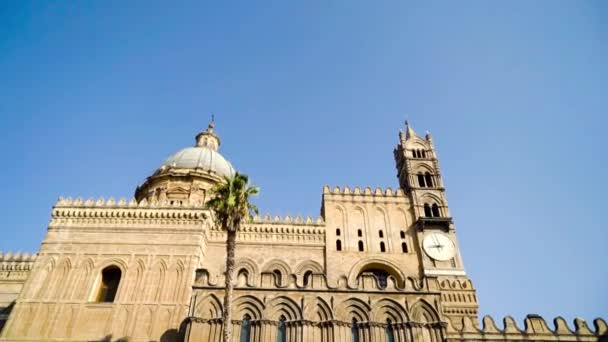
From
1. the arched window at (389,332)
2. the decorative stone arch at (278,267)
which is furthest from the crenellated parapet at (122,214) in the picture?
the arched window at (389,332)

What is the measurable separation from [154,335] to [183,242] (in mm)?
5755

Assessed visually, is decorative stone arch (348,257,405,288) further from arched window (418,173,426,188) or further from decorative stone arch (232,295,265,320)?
decorative stone arch (232,295,265,320)

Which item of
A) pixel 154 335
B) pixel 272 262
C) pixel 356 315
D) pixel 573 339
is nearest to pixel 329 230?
pixel 272 262

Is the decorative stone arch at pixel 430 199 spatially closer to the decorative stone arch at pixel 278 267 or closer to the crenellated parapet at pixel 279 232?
the crenellated parapet at pixel 279 232

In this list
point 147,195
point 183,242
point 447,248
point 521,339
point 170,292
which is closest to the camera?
point 521,339

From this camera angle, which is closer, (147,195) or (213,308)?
(213,308)

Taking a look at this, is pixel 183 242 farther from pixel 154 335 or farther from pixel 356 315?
pixel 356 315

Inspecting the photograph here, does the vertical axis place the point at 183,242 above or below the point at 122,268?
above

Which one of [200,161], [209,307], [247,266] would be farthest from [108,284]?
[200,161]

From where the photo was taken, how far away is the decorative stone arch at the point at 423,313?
769 inches

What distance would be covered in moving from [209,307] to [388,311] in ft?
27.3

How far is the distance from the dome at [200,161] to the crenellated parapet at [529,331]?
2542 cm

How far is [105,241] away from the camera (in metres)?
26.4

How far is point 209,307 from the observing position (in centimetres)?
1989
